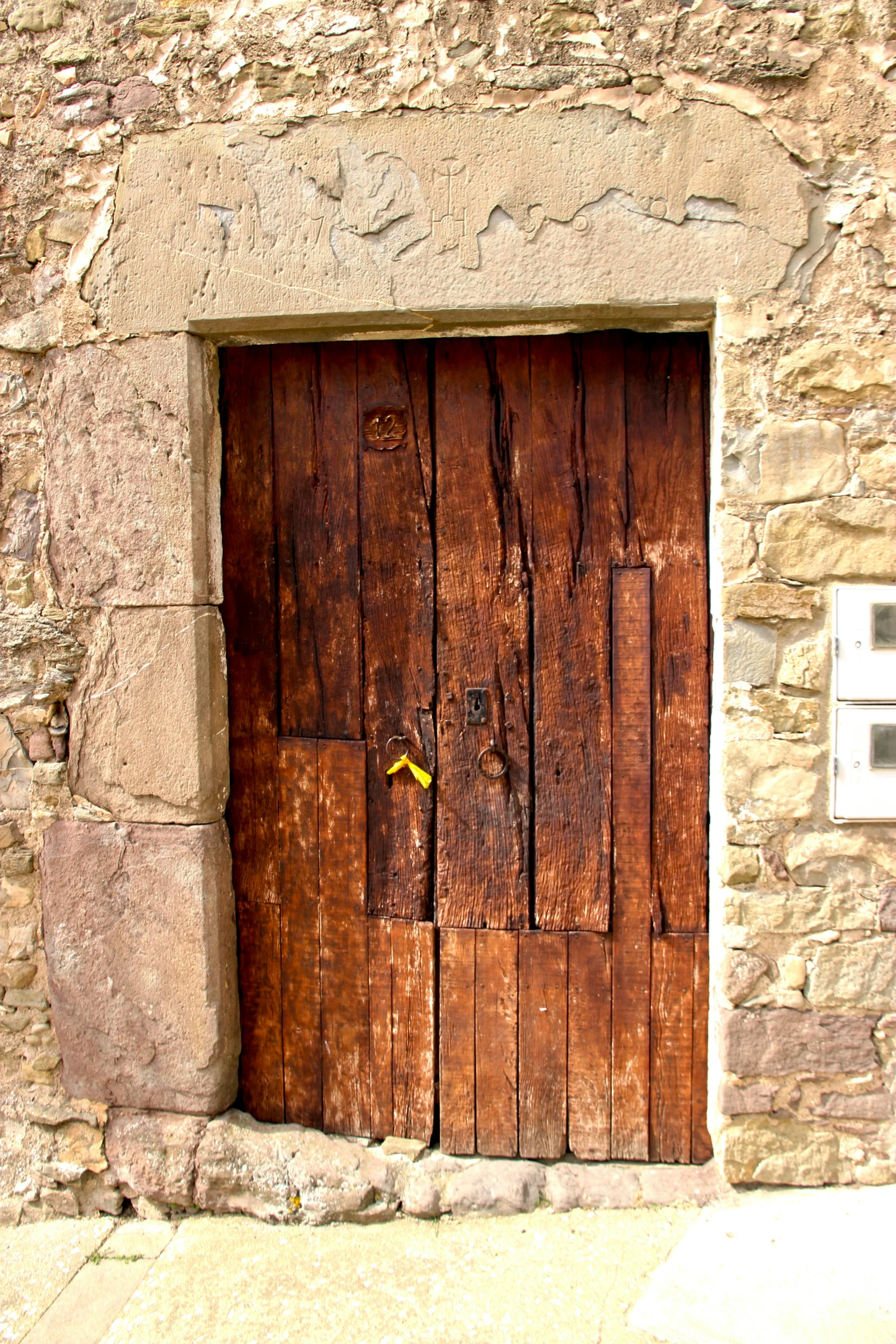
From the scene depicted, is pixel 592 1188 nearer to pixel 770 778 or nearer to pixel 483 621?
pixel 770 778

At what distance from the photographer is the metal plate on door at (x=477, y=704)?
2119 mm

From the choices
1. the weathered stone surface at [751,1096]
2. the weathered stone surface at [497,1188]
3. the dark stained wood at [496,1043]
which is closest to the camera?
the weathered stone surface at [751,1096]

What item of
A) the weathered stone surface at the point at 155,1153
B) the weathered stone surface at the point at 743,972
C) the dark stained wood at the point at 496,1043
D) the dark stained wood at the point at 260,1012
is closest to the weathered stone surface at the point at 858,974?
the weathered stone surface at the point at 743,972

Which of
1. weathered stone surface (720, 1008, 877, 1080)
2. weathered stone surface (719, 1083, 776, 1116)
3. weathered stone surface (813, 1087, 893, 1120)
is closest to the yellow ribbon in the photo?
weathered stone surface (720, 1008, 877, 1080)

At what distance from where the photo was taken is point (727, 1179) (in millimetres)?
1994

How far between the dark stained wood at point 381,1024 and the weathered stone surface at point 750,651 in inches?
43.2

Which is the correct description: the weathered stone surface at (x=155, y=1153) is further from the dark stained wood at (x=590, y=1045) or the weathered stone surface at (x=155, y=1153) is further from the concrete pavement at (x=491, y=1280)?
the dark stained wood at (x=590, y=1045)

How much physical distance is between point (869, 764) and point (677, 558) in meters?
0.64

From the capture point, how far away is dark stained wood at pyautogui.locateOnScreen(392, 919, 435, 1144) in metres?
2.20

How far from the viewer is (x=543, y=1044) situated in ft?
7.12

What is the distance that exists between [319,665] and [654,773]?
904 mm

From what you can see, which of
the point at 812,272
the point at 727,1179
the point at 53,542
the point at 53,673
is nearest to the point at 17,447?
the point at 53,542

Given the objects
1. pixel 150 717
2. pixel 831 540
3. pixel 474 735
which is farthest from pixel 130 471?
pixel 831 540

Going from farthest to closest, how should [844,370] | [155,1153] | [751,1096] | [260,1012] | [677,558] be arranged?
[260,1012]
[155,1153]
[677,558]
[751,1096]
[844,370]
